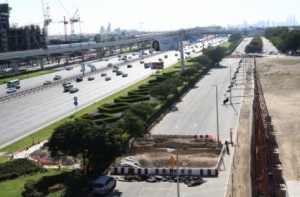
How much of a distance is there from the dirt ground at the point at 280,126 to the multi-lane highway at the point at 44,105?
28584 millimetres

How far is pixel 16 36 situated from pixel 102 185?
14940 cm

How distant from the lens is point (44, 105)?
3194 inches

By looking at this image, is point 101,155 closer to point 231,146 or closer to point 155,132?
point 231,146

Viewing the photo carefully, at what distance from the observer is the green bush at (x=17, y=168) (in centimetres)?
4084

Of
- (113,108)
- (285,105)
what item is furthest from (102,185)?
(285,105)

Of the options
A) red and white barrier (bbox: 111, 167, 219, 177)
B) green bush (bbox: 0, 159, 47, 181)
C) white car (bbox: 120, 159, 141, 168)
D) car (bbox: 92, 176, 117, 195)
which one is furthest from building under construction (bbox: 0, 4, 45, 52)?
car (bbox: 92, 176, 117, 195)

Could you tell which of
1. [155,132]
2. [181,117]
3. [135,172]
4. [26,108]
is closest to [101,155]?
[135,172]

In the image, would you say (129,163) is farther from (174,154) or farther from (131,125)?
(131,125)

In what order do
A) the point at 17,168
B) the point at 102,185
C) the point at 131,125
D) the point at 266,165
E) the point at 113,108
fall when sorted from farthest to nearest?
1. the point at 113,108
2. the point at 131,125
3. the point at 266,165
4. the point at 17,168
5. the point at 102,185

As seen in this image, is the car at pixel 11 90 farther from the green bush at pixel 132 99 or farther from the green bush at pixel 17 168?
the green bush at pixel 17 168

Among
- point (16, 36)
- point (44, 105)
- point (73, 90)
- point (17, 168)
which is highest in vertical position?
point (16, 36)

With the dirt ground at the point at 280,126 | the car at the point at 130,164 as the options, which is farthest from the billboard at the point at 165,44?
the car at the point at 130,164

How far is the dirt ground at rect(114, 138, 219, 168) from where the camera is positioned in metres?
44.1

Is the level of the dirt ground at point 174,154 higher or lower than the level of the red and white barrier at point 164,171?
higher
